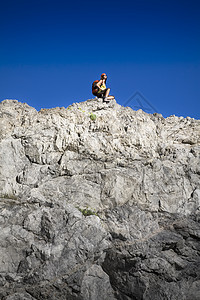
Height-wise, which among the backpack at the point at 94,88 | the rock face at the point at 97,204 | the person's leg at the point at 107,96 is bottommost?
the rock face at the point at 97,204

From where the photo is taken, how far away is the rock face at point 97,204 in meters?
10.5

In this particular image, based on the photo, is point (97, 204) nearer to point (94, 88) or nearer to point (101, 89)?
point (101, 89)

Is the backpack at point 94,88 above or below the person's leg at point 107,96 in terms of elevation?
above

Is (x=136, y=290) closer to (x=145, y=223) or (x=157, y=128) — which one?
(x=145, y=223)

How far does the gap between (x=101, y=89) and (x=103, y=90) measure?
18 centimetres

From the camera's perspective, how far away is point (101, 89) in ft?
59.0

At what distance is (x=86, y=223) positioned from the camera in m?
11.6

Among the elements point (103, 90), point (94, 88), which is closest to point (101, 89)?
point (103, 90)

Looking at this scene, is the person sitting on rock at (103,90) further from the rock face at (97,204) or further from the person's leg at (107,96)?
the rock face at (97,204)

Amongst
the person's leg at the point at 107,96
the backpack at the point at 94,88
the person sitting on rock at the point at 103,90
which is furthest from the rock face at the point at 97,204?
the backpack at the point at 94,88

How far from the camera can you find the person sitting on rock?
17844 mm

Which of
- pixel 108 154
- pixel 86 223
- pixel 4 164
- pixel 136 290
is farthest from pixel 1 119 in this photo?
pixel 136 290

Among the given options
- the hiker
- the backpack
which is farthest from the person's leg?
the backpack

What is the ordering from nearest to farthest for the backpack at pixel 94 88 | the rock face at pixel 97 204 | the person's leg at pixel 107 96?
1. the rock face at pixel 97 204
2. the person's leg at pixel 107 96
3. the backpack at pixel 94 88
